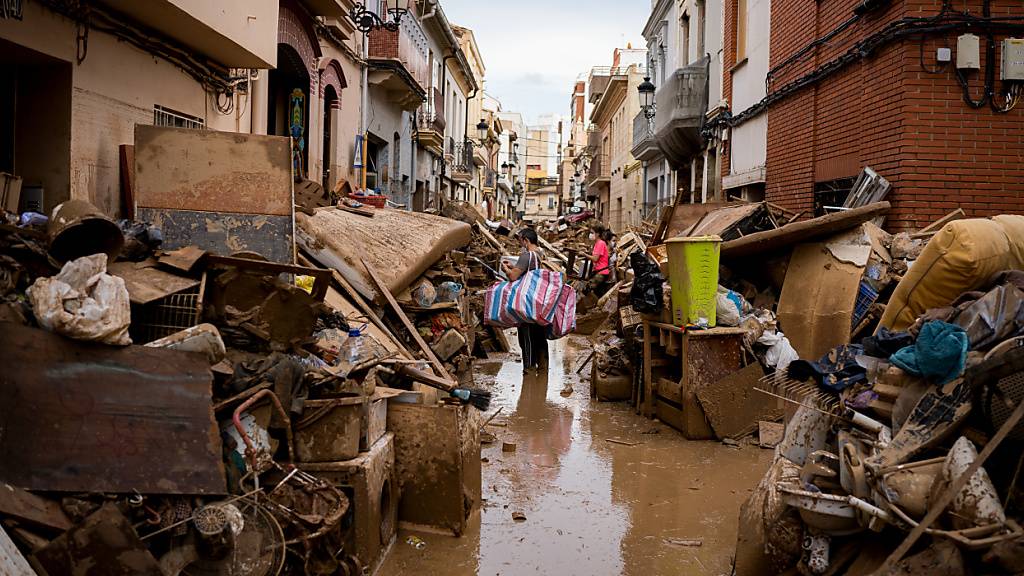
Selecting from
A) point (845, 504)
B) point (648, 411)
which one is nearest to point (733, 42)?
point (648, 411)

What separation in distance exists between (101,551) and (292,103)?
11138 mm

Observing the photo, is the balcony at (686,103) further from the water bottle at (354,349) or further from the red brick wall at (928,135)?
the water bottle at (354,349)

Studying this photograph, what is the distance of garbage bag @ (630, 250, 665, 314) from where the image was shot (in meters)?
7.74

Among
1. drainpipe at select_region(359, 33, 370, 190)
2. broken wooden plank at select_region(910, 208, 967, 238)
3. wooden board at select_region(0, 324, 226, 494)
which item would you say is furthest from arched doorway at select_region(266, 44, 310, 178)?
wooden board at select_region(0, 324, 226, 494)

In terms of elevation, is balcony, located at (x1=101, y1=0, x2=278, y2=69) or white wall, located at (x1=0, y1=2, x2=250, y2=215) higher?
balcony, located at (x1=101, y1=0, x2=278, y2=69)

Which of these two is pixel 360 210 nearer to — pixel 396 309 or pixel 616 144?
pixel 396 309

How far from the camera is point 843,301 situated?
7867mm

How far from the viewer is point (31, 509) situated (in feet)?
10.4

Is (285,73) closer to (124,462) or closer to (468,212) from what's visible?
(468,212)

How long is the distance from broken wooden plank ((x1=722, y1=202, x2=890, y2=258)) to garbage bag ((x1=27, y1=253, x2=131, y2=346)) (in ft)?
19.7

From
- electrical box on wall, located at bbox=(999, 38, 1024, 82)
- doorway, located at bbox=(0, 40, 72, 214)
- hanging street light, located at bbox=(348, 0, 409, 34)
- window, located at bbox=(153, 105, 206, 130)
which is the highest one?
hanging street light, located at bbox=(348, 0, 409, 34)

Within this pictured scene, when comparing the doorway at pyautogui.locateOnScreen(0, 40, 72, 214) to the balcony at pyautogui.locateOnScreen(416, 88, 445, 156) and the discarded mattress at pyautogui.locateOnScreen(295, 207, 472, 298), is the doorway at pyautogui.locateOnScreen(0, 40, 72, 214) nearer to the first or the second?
the discarded mattress at pyautogui.locateOnScreen(295, 207, 472, 298)

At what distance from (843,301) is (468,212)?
14085mm

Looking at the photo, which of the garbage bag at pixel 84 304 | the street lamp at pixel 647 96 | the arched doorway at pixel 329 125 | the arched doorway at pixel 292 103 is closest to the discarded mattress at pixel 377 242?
the garbage bag at pixel 84 304
